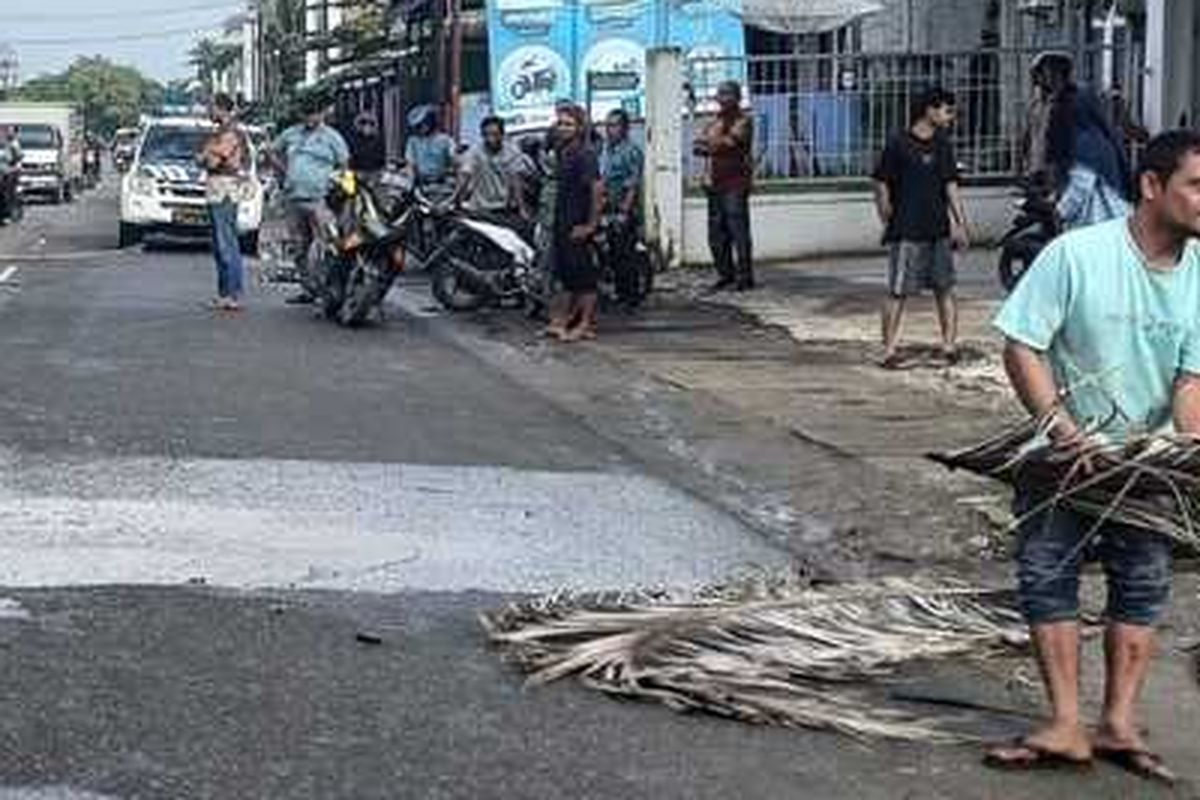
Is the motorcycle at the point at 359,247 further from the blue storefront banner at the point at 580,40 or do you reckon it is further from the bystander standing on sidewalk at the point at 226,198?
the blue storefront banner at the point at 580,40

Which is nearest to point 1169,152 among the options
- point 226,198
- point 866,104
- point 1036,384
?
point 1036,384

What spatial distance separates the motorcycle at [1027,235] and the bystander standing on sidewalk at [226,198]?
6470 millimetres

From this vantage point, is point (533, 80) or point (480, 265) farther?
point (533, 80)

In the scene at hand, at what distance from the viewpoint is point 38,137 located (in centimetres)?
5603

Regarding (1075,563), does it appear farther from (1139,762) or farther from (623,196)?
(623,196)

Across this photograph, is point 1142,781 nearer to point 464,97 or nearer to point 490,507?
point 490,507

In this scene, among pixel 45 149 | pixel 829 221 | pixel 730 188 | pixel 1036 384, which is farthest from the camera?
pixel 45 149

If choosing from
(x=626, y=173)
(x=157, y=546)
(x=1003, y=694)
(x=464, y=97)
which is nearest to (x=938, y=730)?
(x=1003, y=694)

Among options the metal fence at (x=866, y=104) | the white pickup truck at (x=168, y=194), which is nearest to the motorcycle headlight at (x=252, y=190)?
the white pickup truck at (x=168, y=194)

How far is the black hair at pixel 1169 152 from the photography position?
5961mm

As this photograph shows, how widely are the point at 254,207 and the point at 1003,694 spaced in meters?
22.4

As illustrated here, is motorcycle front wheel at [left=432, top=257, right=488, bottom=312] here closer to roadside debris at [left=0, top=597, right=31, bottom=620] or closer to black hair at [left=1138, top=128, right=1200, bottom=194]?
roadside debris at [left=0, top=597, right=31, bottom=620]

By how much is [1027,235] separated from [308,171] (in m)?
6.02

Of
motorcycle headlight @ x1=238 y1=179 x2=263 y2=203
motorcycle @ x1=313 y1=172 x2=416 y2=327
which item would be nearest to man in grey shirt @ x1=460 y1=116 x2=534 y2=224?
motorcycle headlight @ x1=238 y1=179 x2=263 y2=203
